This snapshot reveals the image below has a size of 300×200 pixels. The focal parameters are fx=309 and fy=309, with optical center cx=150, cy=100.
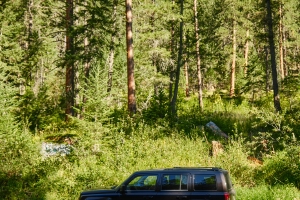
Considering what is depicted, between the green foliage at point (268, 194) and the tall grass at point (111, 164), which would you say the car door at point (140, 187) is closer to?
the tall grass at point (111, 164)

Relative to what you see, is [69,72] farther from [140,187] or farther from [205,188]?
[205,188]

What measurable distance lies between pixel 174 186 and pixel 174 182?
0.09 metres

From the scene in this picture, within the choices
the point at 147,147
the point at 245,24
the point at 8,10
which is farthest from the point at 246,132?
the point at 8,10

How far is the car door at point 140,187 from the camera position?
7266 millimetres

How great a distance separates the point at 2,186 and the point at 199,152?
7.03 meters

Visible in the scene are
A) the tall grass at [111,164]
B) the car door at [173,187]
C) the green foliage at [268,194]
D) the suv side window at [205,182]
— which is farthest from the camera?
the tall grass at [111,164]

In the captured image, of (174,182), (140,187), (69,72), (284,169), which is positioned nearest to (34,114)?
(69,72)

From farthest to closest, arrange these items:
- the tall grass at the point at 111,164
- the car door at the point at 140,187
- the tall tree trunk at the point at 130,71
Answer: the tall tree trunk at the point at 130,71 → the tall grass at the point at 111,164 → the car door at the point at 140,187

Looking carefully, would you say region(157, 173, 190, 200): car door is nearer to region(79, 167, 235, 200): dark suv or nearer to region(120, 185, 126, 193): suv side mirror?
region(79, 167, 235, 200): dark suv

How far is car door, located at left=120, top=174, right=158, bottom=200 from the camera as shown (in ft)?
23.8

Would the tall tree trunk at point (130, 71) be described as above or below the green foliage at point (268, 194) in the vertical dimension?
above

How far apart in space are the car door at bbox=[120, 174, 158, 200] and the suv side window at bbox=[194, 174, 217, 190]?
3.19 ft

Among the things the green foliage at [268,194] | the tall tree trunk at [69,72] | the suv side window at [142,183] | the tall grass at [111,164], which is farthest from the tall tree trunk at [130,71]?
the suv side window at [142,183]

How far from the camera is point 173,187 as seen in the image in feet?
23.5
